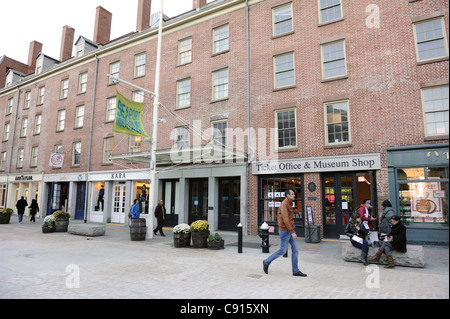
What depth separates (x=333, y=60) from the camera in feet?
46.4

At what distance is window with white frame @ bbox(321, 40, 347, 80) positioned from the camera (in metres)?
14.0

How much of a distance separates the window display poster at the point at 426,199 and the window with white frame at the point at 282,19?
996 centimetres

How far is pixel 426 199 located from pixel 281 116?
740cm

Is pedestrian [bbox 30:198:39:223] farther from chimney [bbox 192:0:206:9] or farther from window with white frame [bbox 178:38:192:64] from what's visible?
chimney [bbox 192:0:206:9]

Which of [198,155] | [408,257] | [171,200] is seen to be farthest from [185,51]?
[408,257]

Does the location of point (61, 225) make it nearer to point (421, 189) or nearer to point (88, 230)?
point (88, 230)

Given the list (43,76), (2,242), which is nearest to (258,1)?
(2,242)

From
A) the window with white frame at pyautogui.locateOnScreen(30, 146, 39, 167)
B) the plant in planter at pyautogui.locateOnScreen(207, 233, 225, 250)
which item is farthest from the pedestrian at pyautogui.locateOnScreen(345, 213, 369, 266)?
the window with white frame at pyautogui.locateOnScreen(30, 146, 39, 167)

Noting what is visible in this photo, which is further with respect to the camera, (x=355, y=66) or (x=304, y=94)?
(x=304, y=94)

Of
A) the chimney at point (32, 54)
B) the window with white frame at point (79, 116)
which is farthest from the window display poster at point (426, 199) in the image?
the chimney at point (32, 54)

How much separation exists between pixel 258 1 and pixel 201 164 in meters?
9.99

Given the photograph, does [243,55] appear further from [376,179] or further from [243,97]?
[376,179]

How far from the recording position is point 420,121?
38.6ft

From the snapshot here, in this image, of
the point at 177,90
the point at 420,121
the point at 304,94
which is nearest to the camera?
the point at 420,121
